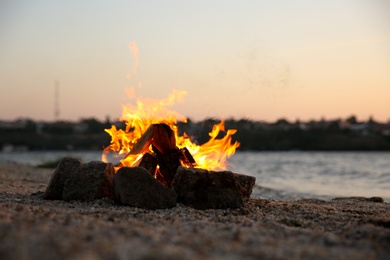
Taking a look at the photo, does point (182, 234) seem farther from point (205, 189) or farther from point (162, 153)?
point (162, 153)

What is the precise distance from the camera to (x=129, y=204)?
29.8 feet

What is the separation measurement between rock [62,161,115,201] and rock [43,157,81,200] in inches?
8.1

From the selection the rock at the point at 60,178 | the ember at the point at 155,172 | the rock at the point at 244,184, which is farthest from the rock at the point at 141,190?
the rock at the point at 244,184

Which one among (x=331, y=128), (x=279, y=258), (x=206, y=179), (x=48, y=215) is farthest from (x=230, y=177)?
(x=331, y=128)

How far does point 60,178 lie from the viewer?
10305 millimetres

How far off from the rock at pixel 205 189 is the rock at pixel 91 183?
1.39 m

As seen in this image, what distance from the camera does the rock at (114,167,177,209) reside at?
9055 millimetres

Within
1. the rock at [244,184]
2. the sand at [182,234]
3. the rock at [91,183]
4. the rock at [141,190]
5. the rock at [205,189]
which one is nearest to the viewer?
the sand at [182,234]

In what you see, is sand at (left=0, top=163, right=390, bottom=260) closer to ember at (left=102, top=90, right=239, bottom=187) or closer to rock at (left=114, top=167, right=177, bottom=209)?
rock at (left=114, top=167, right=177, bottom=209)

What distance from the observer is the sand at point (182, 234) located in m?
5.02

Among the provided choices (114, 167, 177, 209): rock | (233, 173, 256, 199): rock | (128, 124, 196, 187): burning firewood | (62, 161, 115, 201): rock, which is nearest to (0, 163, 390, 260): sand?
(114, 167, 177, 209): rock

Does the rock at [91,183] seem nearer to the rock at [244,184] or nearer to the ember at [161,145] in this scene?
the ember at [161,145]

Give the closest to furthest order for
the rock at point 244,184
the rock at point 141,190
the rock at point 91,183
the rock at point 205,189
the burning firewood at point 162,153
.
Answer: the rock at point 141,190 → the rock at point 205,189 → the rock at point 91,183 → the rock at point 244,184 → the burning firewood at point 162,153

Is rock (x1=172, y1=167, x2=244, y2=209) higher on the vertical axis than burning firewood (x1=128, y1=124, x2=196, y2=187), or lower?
lower
